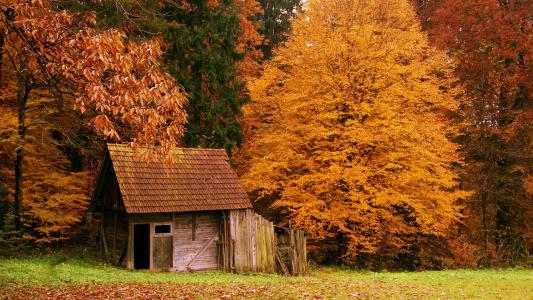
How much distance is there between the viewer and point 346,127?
21.4 meters

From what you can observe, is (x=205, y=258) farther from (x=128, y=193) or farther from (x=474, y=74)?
(x=474, y=74)

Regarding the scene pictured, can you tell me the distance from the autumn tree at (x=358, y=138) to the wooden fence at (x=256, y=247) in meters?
1.21

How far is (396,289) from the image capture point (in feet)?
46.1

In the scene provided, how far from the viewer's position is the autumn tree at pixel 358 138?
68.7 feet

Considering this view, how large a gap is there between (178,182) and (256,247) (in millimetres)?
4292

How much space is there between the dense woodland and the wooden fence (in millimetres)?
1196

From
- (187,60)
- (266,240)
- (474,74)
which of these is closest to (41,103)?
(187,60)

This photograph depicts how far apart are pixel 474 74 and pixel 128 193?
2069cm

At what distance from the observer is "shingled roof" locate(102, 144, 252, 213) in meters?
19.2

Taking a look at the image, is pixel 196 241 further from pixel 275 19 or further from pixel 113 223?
Result: pixel 275 19

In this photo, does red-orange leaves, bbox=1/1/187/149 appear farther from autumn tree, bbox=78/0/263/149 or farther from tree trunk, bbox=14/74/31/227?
autumn tree, bbox=78/0/263/149

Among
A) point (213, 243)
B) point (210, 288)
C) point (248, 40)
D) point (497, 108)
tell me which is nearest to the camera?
point (210, 288)

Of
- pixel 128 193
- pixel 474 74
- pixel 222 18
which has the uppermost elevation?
pixel 222 18

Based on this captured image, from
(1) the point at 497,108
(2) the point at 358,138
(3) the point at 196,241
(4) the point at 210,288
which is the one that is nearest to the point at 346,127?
(2) the point at 358,138
